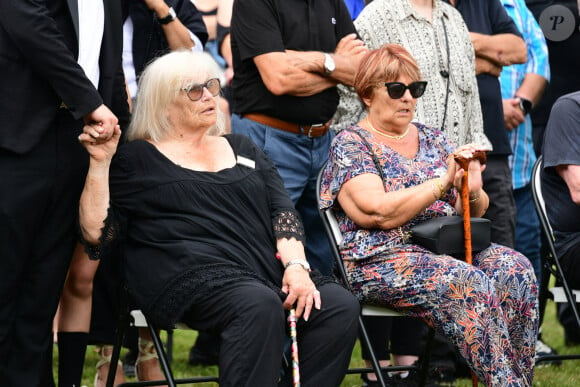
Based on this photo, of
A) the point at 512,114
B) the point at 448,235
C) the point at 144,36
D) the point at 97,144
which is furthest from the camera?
the point at 512,114

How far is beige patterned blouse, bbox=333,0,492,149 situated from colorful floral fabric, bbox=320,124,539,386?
51 cm

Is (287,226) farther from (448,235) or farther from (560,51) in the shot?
(560,51)

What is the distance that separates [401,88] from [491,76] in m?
1.32

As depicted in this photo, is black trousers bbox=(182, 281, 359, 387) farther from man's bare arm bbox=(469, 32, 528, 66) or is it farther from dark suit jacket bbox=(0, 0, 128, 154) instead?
man's bare arm bbox=(469, 32, 528, 66)

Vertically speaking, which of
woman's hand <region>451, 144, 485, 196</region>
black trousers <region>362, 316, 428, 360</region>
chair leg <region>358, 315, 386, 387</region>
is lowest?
black trousers <region>362, 316, 428, 360</region>

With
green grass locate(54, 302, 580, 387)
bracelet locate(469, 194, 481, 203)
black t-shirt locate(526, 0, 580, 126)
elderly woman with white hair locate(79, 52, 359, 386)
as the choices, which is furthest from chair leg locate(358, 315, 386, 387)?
black t-shirt locate(526, 0, 580, 126)

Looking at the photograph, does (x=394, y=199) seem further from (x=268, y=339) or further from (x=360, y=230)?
(x=268, y=339)

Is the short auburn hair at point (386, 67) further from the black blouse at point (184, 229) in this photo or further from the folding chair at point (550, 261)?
the folding chair at point (550, 261)

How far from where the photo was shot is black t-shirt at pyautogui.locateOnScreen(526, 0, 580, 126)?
6574mm

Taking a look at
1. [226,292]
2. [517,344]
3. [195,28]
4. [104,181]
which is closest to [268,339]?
[226,292]

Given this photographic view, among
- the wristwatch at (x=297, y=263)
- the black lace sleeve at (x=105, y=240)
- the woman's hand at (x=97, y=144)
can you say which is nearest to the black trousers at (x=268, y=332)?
the wristwatch at (x=297, y=263)

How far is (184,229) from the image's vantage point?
4.07 meters

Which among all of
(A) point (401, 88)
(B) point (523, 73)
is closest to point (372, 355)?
(A) point (401, 88)

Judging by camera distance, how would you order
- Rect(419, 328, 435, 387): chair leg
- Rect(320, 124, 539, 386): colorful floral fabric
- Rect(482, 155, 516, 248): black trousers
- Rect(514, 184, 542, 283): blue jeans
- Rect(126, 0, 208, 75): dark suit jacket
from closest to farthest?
1. Rect(320, 124, 539, 386): colorful floral fabric
2. Rect(419, 328, 435, 387): chair leg
3. Rect(126, 0, 208, 75): dark suit jacket
4. Rect(482, 155, 516, 248): black trousers
5. Rect(514, 184, 542, 283): blue jeans
